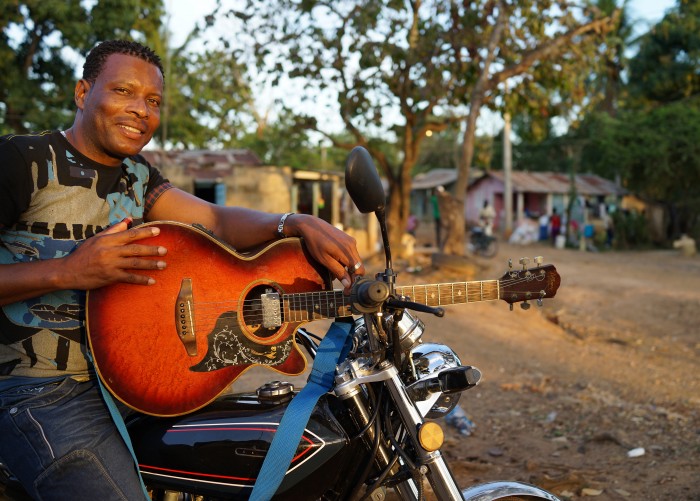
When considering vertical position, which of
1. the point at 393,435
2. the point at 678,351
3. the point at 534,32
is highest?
the point at 534,32

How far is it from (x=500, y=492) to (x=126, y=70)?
70.6 inches

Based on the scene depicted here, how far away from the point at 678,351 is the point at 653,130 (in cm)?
1748

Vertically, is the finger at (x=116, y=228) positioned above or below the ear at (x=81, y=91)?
below

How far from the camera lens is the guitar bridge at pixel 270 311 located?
190 cm

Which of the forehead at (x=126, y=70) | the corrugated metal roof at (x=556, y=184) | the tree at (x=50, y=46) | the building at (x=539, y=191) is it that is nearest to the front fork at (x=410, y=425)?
the forehead at (x=126, y=70)

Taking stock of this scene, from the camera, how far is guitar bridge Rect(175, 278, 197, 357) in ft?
6.13

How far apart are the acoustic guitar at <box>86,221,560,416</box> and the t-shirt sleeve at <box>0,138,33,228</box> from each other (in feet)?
1.13

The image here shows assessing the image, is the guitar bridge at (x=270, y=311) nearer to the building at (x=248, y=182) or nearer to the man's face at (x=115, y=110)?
the man's face at (x=115, y=110)

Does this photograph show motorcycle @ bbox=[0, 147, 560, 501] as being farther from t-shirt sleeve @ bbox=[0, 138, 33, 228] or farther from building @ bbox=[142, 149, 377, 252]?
building @ bbox=[142, 149, 377, 252]

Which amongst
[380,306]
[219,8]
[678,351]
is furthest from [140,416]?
[219,8]

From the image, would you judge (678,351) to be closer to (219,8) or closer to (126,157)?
(126,157)

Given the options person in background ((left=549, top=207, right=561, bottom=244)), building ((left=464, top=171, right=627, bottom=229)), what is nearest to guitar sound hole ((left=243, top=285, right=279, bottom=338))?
person in background ((left=549, top=207, right=561, bottom=244))

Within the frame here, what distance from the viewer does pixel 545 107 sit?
13500 millimetres

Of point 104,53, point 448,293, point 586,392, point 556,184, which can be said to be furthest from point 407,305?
point 556,184
